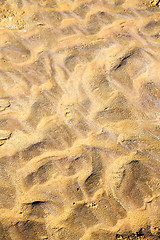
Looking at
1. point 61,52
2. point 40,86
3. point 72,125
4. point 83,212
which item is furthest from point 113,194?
point 61,52

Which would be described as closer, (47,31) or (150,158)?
(150,158)

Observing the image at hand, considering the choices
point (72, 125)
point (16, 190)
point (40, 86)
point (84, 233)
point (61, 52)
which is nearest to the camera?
point (84, 233)

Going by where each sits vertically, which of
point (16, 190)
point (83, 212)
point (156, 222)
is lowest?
point (156, 222)

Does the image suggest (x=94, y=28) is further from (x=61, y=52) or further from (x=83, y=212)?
(x=83, y=212)

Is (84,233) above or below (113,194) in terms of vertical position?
below

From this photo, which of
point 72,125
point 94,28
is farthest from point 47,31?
point 72,125

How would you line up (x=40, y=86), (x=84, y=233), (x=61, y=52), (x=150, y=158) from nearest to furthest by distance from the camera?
(x=84, y=233) → (x=150, y=158) → (x=40, y=86) → (x=61, y=52)
